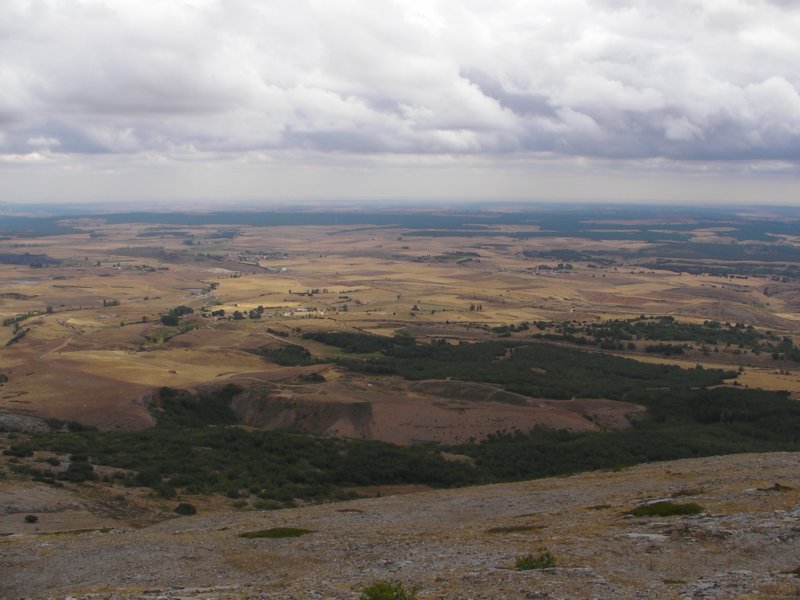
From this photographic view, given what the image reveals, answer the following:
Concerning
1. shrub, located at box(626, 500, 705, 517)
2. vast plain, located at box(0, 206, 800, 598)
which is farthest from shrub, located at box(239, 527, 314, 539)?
shrub, located at box(626, 500, 705, 517)

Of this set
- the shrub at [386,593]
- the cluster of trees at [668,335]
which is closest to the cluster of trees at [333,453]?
the shrub at [386,593]

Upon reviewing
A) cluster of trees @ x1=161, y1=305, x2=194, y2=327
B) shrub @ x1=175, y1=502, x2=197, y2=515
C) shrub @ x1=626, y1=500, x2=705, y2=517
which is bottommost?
cluster of trees @ x1=161, y1=305, x2=194, y2=327

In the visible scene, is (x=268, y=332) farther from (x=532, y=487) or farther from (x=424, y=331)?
(x=532, y=487)

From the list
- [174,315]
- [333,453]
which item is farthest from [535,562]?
[174,315]

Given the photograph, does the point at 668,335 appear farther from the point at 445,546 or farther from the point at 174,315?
the point at 445,546

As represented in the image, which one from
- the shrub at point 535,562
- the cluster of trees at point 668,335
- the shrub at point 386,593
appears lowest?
the cluster of trees at point 668,335

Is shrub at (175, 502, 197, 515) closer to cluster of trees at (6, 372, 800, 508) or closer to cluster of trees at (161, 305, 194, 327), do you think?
cluster of trees at (6, 372, 800, 508)

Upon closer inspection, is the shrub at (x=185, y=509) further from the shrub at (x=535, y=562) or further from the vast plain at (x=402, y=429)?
the shrub at (x=535, y=562)
